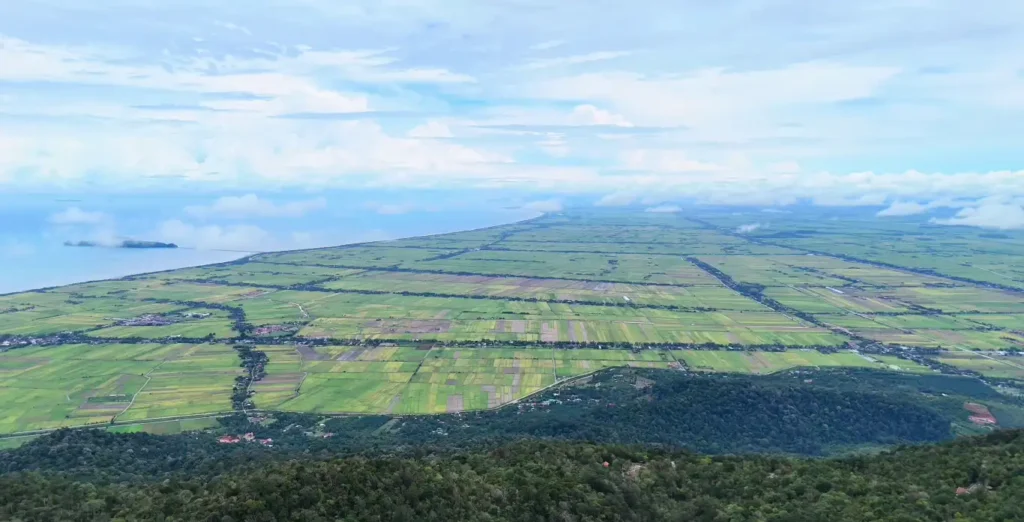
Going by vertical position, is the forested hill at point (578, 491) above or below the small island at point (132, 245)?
below

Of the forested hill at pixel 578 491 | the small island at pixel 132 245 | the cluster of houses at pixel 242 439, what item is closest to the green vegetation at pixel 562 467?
the forested hill at pixel 578 491

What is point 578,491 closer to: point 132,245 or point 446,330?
point 446,330

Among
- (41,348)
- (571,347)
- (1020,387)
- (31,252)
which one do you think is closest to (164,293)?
(41,348)

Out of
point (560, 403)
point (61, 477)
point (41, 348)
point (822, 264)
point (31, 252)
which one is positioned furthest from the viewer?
point (31, 252)

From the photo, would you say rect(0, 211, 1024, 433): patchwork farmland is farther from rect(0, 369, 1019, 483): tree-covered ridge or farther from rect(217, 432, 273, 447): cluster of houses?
rect(217, 432, 273, 447): cluster of houses

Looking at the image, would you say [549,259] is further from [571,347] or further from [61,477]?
[61,477]

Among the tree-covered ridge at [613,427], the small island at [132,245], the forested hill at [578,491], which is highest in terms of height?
the small island at [132,245]

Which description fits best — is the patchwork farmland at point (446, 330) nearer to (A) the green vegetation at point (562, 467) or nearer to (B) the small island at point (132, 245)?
(A) the green vegetation at point (562, 467)
